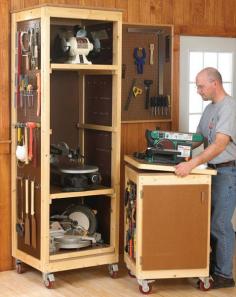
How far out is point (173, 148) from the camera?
4434mm

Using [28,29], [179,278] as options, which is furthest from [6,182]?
[179,278]

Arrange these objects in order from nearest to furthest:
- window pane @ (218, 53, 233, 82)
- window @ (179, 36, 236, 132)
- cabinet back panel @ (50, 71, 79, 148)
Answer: cabinet back panel @ (50, 71, 79, 148)
window @ (179, 36, 236, 132)
window pane @ (218, 53, 233, 82)

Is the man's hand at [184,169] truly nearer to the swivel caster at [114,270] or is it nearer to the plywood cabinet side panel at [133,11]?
the swivel caster at [114,270]

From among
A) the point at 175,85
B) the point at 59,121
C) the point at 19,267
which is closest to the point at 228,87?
the point at 175,85

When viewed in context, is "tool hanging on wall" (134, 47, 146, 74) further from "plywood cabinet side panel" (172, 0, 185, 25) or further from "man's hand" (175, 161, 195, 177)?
"man's hand" (175, 161, 195, 177)

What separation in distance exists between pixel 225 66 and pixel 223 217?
179 centimetres

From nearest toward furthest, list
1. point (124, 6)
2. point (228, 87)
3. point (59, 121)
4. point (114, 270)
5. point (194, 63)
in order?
point (114, 270), point (59, 121), point (124, 6), point (194, 63), point (228, 87)

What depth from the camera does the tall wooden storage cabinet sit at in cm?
433

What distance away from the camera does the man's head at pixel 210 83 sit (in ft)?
14.4

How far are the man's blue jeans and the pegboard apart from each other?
103 centimetres

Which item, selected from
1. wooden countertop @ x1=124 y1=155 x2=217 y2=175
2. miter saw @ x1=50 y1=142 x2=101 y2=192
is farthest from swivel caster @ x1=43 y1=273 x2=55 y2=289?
wooden countertop @ x1=124 y1=155 x2=217 y2=175

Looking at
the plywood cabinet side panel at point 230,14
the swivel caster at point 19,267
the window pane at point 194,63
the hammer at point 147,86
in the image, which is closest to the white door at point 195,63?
the window pane at point 194,63

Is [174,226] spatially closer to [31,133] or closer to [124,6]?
[31,133]

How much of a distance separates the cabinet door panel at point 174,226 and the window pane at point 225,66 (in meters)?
1.72
